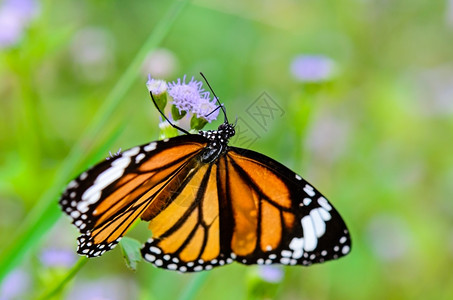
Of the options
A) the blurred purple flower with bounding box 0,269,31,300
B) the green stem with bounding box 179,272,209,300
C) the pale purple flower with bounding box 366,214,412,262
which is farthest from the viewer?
the pale purple flower with bounding box 366,214,412,262

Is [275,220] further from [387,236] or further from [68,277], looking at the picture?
[387,236]

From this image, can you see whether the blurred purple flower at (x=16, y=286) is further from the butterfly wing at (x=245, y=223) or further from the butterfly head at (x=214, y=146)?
the butterfly head at (x=214, y=146)

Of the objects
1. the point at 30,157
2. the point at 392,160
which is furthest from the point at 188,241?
the point at 392,160

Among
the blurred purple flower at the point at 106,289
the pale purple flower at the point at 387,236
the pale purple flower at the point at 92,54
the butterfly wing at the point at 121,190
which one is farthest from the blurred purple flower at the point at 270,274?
the pale purple flower at the point at 92,54

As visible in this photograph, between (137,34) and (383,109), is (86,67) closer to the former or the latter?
(137,34)

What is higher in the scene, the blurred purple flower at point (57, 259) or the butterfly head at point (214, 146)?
the butterfly head at point (214, 146)

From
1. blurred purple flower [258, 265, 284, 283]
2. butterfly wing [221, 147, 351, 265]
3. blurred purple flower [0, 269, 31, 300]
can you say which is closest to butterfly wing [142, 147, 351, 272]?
butterfly wing [221, 147, 351, 265]

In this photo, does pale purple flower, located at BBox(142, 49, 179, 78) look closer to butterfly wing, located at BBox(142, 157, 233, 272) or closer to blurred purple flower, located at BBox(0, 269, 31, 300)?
blurred purple flower, located at BBox(0, 269, 31, 300)
